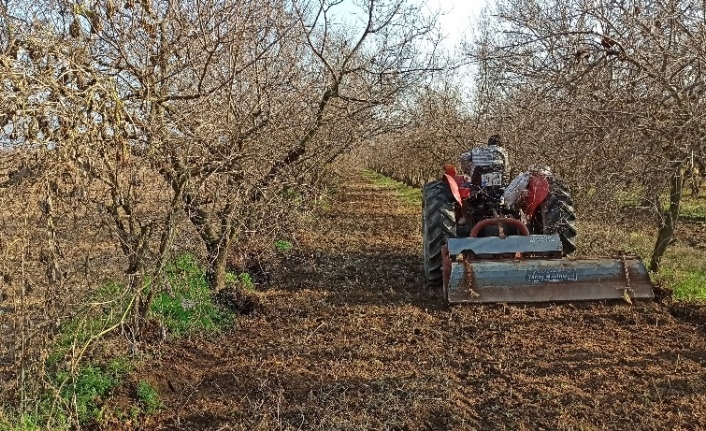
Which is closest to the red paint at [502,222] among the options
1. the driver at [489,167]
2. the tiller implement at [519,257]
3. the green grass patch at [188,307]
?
the tiller implement at [519,257]

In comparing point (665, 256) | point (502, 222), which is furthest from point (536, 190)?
point (665, 256)

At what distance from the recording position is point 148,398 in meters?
4.13

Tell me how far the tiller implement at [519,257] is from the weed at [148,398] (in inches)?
111

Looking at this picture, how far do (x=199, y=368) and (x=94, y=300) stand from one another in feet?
3.34

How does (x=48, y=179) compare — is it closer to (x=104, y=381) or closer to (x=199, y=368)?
(x=104, y=381)

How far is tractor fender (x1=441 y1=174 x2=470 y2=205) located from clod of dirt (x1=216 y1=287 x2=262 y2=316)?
236 cm

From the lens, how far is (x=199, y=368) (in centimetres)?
468

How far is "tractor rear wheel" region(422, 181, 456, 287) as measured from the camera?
675cm

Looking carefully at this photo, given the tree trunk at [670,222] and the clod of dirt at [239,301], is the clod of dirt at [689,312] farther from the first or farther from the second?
the clod of dirt at [239,301]

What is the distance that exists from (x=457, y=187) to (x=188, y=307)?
3160 millimetres

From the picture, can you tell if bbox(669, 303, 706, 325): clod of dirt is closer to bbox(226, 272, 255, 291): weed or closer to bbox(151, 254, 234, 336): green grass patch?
bbox(151, 254, 234, 336): green grass patch

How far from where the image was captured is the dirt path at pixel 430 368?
149 inches

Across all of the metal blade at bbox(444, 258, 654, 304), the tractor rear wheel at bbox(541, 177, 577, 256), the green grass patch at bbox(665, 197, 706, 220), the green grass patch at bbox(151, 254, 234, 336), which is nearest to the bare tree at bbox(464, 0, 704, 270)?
the metal blade at bbox(444, 258, 654, 304)

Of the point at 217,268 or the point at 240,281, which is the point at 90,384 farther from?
the point at 240,281
